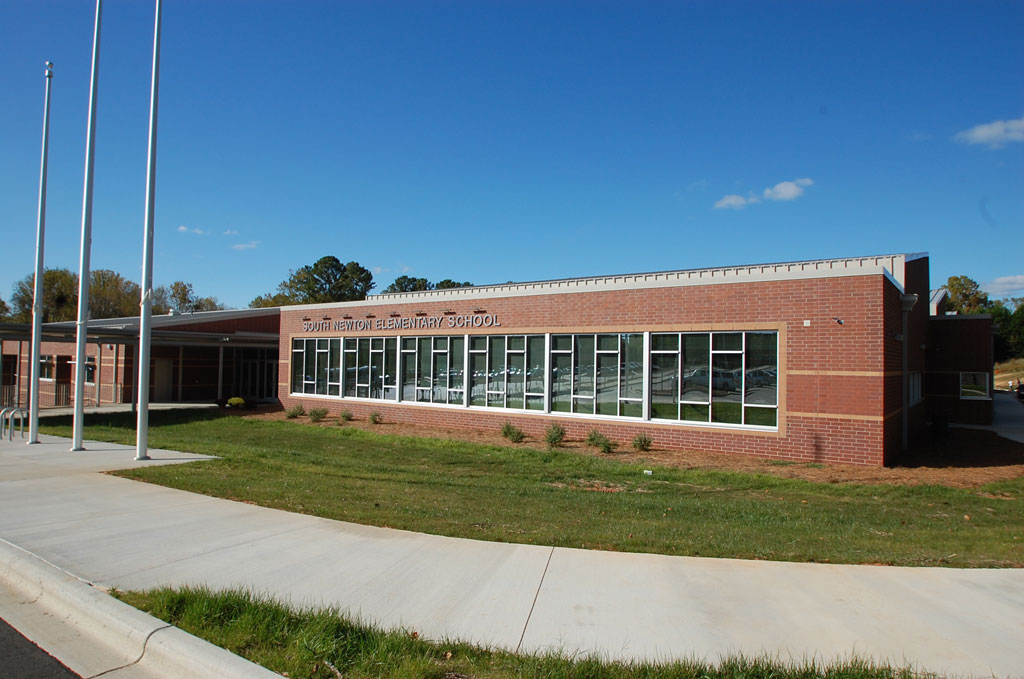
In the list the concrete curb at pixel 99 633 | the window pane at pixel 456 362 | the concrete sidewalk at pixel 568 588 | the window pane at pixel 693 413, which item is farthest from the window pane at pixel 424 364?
the concrete curb at pixel 99 633

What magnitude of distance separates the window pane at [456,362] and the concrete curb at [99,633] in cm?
1646

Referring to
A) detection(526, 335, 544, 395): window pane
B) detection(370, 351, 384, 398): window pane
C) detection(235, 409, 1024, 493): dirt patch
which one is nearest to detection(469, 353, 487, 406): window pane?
detection(235, 409, 1024, 493): dirt patch

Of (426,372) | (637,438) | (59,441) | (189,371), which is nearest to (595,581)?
(637,438)

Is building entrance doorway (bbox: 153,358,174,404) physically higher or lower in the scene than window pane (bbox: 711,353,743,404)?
lower

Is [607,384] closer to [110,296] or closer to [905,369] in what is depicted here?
[905,369]

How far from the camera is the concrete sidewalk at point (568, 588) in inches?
165

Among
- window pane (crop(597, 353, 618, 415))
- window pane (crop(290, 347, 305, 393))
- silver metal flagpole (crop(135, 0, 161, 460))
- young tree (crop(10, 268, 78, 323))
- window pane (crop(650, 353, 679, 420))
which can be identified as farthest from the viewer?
young tree (crop(10, 268, 78, 323))

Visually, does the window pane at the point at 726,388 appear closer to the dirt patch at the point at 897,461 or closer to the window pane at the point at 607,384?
the dirt patch at the point at 897,461

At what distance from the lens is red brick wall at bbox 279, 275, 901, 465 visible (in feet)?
46.5

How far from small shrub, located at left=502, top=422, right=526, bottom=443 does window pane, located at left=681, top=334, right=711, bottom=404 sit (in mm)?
4738

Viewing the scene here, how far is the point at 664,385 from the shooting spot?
17.1 metres

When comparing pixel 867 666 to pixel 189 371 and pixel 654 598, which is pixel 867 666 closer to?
pixel 654 598

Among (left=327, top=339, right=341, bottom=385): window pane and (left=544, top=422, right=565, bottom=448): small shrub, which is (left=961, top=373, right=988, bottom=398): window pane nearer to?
(left=544, top=422, right=565, bottom=448): small shrub

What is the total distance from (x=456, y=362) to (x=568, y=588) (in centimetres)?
1726
